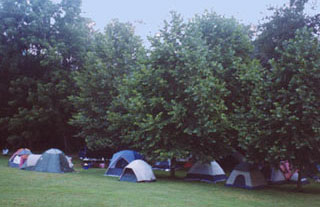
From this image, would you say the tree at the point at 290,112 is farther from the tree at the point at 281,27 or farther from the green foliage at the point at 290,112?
the tree at the point at 281,27

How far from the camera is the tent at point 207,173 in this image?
23734mm

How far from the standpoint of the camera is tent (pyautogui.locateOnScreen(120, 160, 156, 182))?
Result: 839 inches

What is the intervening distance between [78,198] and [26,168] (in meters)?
→ 13.2

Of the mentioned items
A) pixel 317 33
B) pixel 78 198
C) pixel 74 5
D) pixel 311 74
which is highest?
pixel 74 5

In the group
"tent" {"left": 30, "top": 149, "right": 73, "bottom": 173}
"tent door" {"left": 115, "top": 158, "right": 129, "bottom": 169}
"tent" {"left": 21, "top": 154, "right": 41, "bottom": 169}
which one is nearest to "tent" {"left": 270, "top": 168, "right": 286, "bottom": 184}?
"tent door" {"left": 115, "top": 158, "right": 129, "bottom": 169}

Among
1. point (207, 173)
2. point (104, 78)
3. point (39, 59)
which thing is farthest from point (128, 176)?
point (39, 59)

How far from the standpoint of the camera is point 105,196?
591 inches

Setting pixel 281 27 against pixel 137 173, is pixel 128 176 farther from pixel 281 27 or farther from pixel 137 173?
pixel 281 27

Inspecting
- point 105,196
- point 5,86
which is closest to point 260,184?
point 105,196

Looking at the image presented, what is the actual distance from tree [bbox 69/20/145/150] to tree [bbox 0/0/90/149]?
4.85 metres

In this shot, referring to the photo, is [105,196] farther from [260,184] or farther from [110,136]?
[110,136]

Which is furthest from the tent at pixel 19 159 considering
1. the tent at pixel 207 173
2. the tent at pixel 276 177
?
the tent at pixel 276 177

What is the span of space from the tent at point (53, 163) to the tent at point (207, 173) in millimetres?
8844

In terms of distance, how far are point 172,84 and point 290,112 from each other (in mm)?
8273
